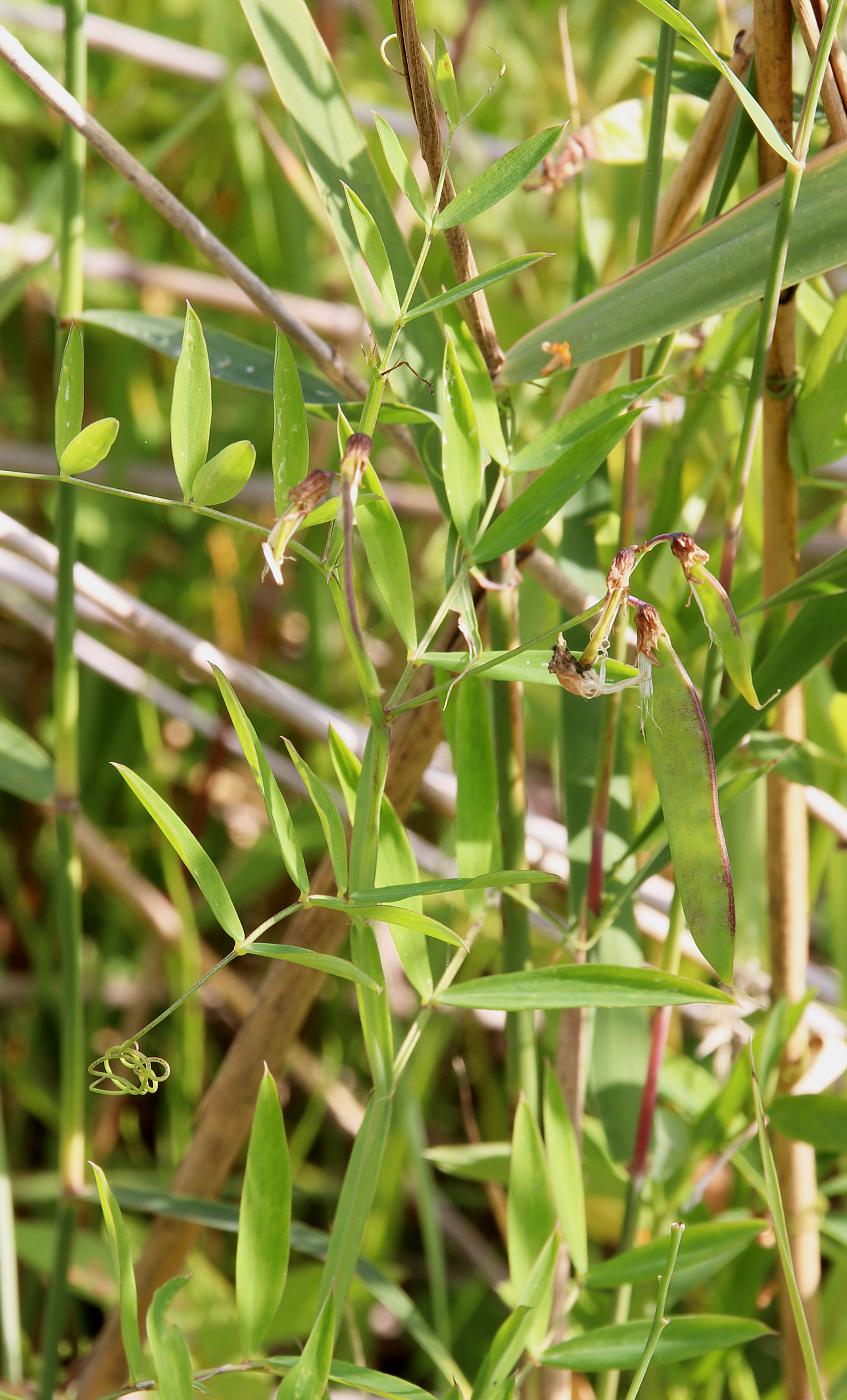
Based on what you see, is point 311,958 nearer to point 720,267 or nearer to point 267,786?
point 267,786

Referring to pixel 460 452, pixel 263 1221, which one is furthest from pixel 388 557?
pixel 263 1221

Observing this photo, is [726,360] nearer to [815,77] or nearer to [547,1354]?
[815,77]

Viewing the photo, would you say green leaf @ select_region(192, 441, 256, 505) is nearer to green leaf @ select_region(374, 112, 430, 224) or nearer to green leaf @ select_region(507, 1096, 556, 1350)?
green leaf @ select_region(374, 112, 430, 224)

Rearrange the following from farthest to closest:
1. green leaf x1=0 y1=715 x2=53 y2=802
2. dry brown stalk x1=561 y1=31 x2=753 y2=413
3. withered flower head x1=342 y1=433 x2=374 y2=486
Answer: green leaf x1=0 y1=715 x2=53 y2=802
dry brown stalk x1=561 y1=31 x2=753 y2=413
withered flower head x1=342 y1=433 x2=374 y2=486

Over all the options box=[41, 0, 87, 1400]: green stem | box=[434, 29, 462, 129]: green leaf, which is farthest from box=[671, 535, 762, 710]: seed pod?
box=[41, 0, 87, 1400]: green stem

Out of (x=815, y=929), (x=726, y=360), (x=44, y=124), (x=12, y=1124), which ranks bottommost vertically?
(x=12, y=1124)

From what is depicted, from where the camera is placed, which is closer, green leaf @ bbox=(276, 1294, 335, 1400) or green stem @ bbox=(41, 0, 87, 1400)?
green leaf @ bbox=(276, 1294, 335, 1400)

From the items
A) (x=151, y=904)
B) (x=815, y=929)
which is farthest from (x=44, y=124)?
(x=815, y=929)
